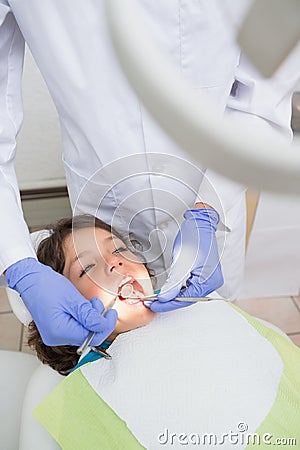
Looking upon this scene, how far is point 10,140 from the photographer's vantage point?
42.3 inches

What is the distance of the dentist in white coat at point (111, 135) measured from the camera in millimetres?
929

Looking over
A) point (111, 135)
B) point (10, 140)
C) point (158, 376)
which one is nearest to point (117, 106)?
point (111, 135)

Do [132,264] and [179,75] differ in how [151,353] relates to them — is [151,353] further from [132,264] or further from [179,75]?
[179,75]

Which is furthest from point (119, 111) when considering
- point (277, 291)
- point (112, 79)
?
point (277, 291)

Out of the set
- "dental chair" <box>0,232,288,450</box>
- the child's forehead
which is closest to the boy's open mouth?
the child's forehead

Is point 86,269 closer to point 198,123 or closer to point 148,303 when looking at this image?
point 148,303

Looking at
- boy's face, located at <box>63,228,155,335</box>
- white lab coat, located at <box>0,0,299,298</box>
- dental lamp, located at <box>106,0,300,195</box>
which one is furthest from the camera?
boy's face, located at <box>63,228,155,335</box>

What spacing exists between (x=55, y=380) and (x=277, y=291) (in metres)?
1.13

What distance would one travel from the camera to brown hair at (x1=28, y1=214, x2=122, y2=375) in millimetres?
1151

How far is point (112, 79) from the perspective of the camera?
100 cm

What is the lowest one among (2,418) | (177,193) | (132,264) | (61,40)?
(2,418)

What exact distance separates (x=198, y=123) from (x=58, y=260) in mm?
912

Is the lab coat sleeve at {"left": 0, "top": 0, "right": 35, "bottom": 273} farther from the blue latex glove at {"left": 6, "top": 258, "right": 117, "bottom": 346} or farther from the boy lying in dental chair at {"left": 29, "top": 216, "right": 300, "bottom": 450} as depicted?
the boy lying in dental chair at {"left": 29, "top": 216, "right": 300, "bottom": 450}

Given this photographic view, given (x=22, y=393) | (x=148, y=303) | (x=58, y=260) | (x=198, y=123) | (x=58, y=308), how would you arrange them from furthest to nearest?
(x=22, y=393) < (x=58, y=260) < (x=148, y=303) < (x=58, y=308) < (x=198, y=123)
